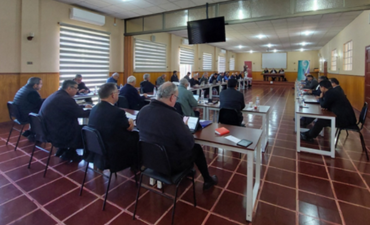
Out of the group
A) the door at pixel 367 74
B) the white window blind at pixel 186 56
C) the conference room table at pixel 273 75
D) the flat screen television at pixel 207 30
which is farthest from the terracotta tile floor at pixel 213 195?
the conference room table at pixel 273 75

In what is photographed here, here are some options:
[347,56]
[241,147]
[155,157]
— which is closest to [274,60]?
[347,56]

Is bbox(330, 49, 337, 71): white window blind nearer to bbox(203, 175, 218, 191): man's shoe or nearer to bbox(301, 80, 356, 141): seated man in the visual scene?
bbox(301, 80, 356, 141): seated man

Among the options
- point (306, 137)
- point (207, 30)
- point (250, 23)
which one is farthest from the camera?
point (250, 23)

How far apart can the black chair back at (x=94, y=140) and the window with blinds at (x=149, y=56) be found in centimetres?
698

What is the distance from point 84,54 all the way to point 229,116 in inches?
213

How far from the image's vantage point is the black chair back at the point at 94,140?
6.86 ft

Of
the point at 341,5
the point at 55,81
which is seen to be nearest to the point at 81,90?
the point at 55,81

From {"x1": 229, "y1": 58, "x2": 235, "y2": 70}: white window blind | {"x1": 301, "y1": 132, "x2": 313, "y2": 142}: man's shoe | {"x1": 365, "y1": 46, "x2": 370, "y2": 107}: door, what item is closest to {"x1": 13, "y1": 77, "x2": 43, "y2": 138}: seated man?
{"x1": 301, "y1": 132, "x2": 313, "y2": 142}: man's shoe

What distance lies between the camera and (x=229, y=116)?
137 inches

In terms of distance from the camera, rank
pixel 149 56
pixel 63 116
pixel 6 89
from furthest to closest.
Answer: pixel 149 56 < pixel 6 89 < pixel 63 116

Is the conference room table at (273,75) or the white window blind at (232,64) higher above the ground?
the white window blind at (232,64)

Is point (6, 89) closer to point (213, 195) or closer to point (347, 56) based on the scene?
point (213, 195)

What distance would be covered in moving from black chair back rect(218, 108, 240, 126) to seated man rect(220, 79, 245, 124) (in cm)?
26

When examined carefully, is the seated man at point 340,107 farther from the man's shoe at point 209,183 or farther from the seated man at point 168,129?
the seated man at point 168,129
